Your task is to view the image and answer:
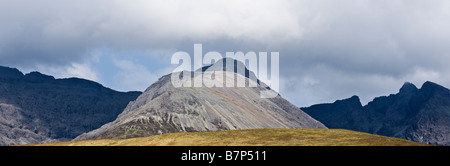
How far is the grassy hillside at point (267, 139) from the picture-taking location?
76806mm

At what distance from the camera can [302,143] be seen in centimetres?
7719

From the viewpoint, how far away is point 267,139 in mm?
82625

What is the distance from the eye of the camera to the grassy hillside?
252 ft
